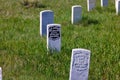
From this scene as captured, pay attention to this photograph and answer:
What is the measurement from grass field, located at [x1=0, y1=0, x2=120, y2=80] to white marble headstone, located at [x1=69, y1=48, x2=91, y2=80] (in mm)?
402

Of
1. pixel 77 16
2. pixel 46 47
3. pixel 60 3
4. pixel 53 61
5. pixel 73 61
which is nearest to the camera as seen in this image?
pixel 73 61

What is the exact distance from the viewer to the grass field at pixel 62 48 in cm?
648

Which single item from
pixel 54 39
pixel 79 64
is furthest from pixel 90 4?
pixel 79 64

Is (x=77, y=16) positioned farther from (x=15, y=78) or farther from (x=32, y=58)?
(x=15, y=78)

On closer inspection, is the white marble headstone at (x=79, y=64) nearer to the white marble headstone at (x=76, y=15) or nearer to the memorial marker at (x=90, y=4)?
the white marble headstone at (x=76, y=15)

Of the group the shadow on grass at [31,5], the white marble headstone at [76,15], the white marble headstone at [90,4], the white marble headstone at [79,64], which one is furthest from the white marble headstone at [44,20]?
the shadow on grass at [31,5]

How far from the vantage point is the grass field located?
6.48 m

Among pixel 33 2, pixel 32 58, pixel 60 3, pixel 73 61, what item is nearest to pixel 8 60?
pixel 32 58

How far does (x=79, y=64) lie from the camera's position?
19.0 ft

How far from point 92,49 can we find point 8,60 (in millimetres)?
1853

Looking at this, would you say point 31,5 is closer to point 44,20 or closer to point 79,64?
point 44,20

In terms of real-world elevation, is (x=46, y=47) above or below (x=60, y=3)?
below

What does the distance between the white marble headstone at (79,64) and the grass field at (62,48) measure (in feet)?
1.32

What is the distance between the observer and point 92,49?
25.5ft
